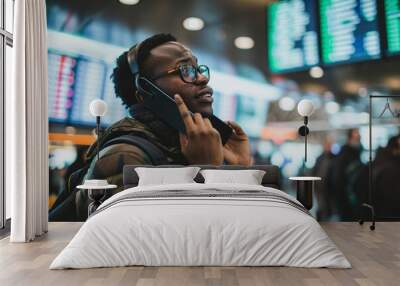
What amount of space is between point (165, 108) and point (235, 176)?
1403 millimetres

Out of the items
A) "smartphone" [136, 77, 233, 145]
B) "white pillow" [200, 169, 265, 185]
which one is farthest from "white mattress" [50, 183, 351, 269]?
"smartphone" [136, 77, 233, 145]

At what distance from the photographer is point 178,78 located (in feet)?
22.3

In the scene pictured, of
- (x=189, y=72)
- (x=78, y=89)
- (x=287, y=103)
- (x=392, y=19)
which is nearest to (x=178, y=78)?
(x=189, y=72)

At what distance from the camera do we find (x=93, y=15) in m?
6.88

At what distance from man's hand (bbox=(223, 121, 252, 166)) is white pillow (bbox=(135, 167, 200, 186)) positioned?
27.3 inches

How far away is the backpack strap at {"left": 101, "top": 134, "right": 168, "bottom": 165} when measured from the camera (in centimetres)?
671

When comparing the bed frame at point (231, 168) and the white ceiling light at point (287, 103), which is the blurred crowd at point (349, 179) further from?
the white ceiling light at point (287, 103)

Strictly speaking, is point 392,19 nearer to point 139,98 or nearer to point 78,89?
point 139,98

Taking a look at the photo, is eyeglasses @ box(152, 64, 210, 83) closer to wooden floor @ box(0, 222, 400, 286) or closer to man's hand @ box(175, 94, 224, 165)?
man's hand @ box(175, 94, 224, 165)

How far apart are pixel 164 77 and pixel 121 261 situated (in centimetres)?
329

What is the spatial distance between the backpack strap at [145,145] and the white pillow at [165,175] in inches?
18.3

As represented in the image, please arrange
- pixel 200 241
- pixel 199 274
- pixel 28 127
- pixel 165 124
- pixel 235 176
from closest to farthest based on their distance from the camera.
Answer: pixel 199 274 < pixel 200 241 < pixel 28 127 < pixel 235 176 < pixel 165 124

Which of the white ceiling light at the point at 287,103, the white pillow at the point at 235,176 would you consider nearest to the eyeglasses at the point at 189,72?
the white ceiling light at the point at 287,103

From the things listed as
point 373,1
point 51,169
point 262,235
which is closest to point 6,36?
point 51,169
